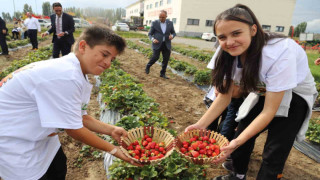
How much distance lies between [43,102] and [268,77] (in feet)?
5.21

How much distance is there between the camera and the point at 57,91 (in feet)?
4.12

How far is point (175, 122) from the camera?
398 cm

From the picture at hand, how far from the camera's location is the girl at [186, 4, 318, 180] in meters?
1.56

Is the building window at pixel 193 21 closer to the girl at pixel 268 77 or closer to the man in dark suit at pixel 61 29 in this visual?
the man in dark suit at pixel 61 29

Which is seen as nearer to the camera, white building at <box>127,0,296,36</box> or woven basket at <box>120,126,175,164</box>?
woven basket at <box>120,126,175,164</box>

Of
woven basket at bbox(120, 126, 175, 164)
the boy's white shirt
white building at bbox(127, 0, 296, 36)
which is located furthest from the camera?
white building at bbox(127, 0, 296, 36)

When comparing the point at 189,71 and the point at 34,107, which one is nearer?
the point at 34,107

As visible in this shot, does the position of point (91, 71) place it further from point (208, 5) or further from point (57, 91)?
point (208, 5)

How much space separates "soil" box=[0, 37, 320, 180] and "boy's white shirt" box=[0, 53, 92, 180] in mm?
1336

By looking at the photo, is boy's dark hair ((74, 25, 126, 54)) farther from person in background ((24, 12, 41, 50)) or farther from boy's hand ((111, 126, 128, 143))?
person in background ((24, 12, 41, 50))

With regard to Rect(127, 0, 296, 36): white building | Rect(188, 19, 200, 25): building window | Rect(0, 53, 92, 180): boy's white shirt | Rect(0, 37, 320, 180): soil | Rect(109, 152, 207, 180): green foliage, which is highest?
Rect(127, 0, 296, 36): white building

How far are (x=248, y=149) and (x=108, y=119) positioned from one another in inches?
87.4

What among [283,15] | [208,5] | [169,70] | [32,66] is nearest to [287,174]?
→ [32,66]

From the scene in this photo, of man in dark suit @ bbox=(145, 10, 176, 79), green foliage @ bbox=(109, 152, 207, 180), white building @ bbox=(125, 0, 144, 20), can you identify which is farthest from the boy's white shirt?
white building @ bbox=(125, 0, 144, 20)
